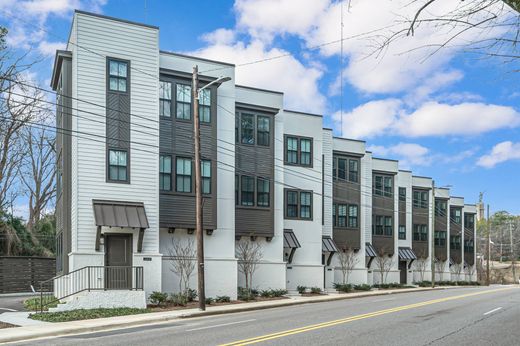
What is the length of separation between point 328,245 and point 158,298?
1761cm

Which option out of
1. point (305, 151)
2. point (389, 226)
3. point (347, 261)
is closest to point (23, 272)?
point (305, 151)

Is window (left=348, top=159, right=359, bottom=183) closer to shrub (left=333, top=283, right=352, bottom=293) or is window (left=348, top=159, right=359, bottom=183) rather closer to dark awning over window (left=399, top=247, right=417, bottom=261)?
shrub (left=333, top=283, right=352, bottom=293)

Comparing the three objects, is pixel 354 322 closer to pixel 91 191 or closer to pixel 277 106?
pixel 91 191

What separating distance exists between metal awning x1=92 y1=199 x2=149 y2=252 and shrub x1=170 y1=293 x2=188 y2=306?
2.55m

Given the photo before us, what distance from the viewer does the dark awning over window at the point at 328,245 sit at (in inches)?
1641

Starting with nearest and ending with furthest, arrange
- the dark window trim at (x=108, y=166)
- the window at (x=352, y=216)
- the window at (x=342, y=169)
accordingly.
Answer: the dark window trim at (x=108, y=166) → the window at (x=342, y=169) → the window at (x=352, y=216)

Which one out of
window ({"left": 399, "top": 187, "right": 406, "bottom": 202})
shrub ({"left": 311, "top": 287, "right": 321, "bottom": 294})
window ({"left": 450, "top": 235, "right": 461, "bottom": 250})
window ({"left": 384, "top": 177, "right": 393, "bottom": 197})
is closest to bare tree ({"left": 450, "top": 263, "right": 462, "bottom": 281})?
window ({"left": 450, "top": 235, "right": 461, "bottom": 250})

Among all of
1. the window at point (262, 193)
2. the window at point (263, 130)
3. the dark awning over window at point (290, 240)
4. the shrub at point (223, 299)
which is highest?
the window at point (263, 130)

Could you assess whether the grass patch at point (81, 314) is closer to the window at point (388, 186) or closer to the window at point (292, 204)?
the window at point (292, 204)

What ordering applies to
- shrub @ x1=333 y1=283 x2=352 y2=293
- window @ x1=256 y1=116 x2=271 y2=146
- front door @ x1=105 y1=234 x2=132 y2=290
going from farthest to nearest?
shrub @ x1=333 y1=283 x2=352 y2=293
window @ x1=256 y1=116 x2=271 y2=146
front door @ x1=105 y1=234 x2=132 y2=290

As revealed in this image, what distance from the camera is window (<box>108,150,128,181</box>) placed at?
27734 millimetres

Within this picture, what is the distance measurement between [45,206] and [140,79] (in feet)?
98.0

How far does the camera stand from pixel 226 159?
32.5 meters

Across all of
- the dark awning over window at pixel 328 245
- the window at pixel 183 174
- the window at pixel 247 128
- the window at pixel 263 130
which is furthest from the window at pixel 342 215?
the window at pixel 183 174
